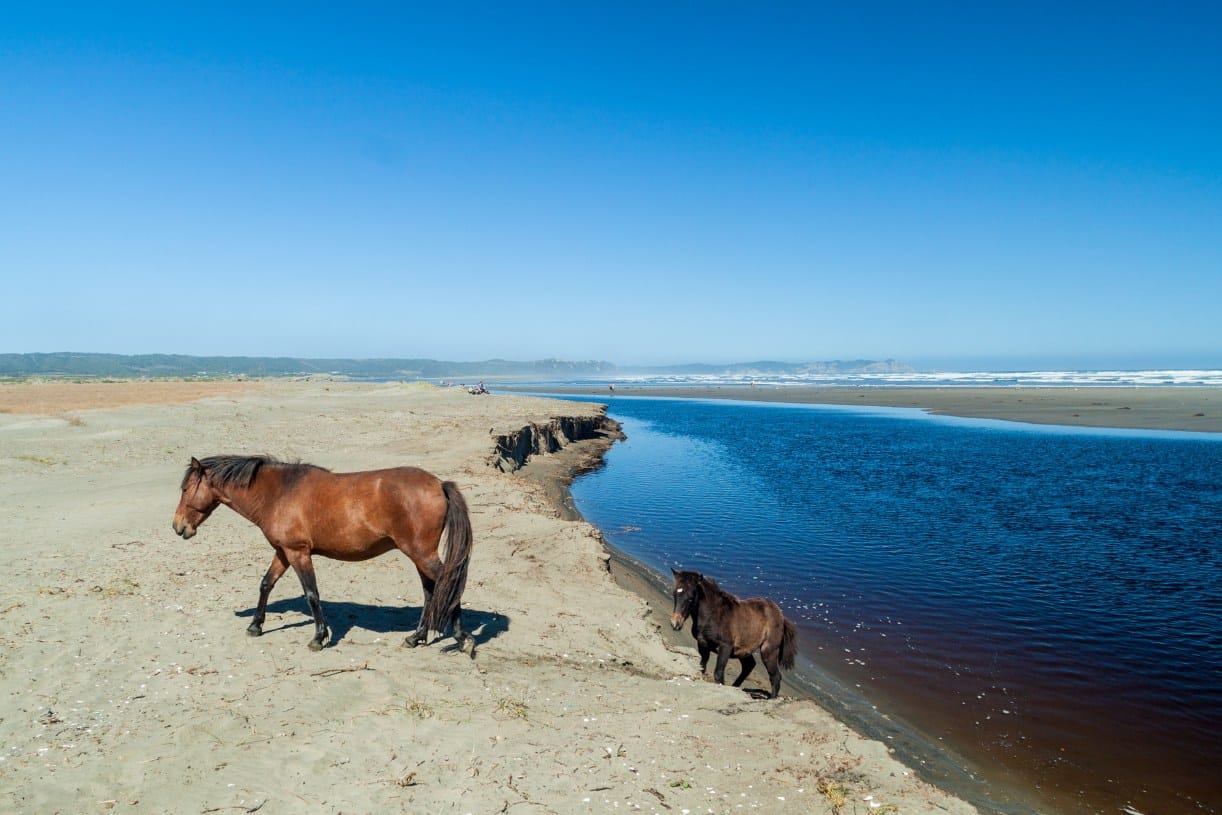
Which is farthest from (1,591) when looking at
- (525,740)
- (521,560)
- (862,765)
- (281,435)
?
(281,435)

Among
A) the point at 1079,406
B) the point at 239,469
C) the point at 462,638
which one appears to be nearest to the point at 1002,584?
the point at 462,638

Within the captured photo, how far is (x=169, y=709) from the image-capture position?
5.94 meters

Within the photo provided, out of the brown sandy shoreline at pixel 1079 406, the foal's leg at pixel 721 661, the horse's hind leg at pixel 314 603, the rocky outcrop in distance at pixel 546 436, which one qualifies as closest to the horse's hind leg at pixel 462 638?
the horse's hind leg at pixel 314 603

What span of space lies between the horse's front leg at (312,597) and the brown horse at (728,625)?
4.40 m

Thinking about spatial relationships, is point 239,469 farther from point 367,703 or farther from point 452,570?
point 367,703

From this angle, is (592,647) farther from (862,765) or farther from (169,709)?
(169,709)

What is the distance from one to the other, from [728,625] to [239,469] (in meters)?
6.76

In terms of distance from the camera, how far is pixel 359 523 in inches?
303

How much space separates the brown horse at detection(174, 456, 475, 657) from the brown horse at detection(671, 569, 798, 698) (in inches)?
114

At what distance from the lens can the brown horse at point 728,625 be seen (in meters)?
8.22

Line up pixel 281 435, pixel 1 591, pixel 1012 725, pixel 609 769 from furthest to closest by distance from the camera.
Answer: pixel 281 435 < pixel 1 591 < pixel 1012 725 < pixel 609 769

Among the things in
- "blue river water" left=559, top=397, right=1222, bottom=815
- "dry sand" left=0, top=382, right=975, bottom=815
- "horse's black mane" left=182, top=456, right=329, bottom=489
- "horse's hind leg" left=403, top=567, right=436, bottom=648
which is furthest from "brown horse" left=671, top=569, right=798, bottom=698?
"horse's black mane" left=182, top=456, right=329, bottom=489

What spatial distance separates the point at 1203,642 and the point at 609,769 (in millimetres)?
11401

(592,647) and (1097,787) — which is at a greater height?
(592,647)
